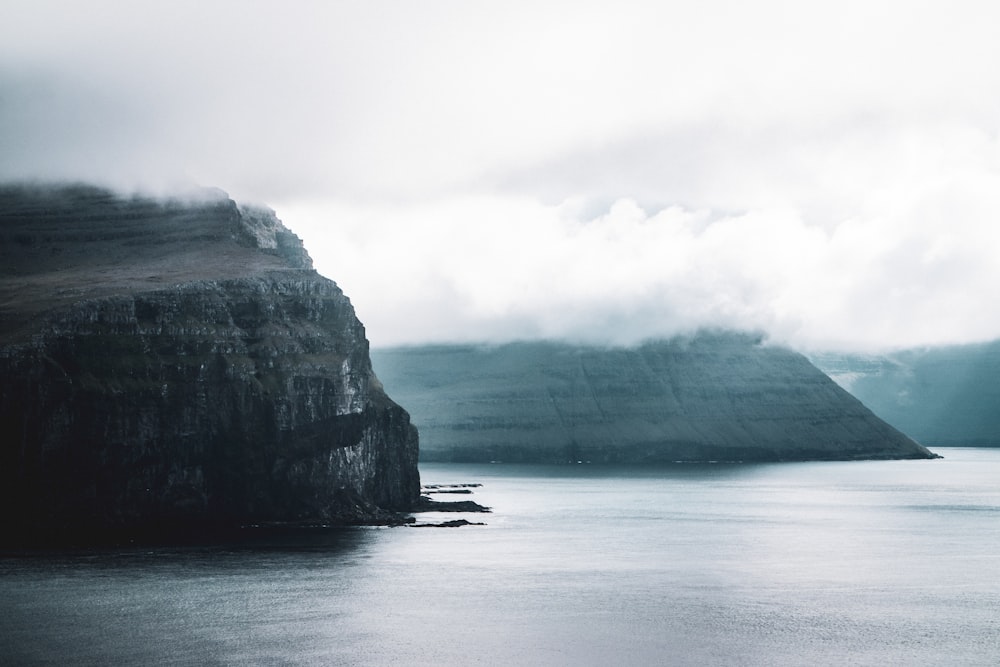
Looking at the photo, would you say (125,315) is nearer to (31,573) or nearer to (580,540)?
(31,573)

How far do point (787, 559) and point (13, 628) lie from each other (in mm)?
101152

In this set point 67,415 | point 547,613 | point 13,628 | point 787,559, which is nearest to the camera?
point 13,628

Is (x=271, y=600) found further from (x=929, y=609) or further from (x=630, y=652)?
(x=929, y=609)

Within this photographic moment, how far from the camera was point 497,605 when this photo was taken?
132 metres

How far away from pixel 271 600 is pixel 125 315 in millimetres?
80863

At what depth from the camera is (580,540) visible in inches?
7618

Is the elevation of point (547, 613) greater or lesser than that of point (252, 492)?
lesser

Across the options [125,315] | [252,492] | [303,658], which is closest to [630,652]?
[303,658]

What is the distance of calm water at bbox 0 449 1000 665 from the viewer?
358 feet

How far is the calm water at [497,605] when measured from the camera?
358ft

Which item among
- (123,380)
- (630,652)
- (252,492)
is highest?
(123,380)

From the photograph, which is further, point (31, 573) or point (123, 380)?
point (123, 380)

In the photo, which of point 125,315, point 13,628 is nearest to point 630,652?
point 13,628

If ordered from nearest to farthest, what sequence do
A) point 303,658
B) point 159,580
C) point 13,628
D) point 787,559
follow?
point 303,658 → point 13,628 → point 159,580 → point 787,559
